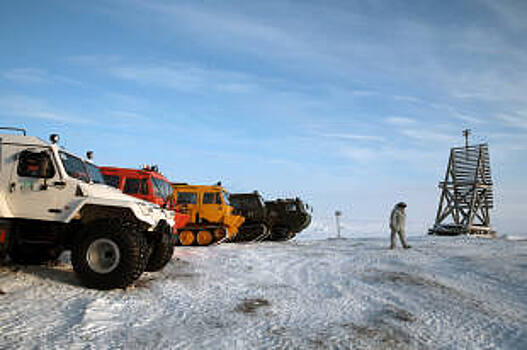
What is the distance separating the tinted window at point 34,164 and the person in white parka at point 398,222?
9.84 m

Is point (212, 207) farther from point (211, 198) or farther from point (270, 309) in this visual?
point (270, 309)

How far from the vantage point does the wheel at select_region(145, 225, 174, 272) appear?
254 inches

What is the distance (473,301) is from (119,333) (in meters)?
4.37

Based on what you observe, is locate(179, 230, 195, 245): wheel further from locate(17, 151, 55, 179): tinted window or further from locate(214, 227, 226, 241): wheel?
locate(17, 151, 55, 179): tinted window

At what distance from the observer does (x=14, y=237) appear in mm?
5359

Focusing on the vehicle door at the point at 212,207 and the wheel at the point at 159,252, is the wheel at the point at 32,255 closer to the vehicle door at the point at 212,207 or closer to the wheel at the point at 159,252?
the wheel at the point at 159,252

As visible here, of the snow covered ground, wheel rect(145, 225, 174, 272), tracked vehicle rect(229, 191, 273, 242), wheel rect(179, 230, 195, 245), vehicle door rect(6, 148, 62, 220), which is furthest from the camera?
tracked vehicle rect(229, 191, 273, 242)

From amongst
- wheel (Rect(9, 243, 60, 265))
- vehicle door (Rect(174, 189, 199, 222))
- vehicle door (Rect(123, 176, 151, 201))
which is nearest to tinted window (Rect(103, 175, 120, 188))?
vehicle door (Rect(123, 176, 151, 201))

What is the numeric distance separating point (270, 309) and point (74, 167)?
158 inches

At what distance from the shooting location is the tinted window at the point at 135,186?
31.6 feet

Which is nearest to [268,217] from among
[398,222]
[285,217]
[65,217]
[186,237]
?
[285,217]

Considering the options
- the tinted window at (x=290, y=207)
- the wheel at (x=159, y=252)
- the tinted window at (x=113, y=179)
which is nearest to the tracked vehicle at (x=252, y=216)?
the tinted window at (x=290, y=207)

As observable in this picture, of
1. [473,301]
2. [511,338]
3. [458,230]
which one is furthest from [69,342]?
[458,230]

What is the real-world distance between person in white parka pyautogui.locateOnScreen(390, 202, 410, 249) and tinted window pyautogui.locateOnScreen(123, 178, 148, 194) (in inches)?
304
